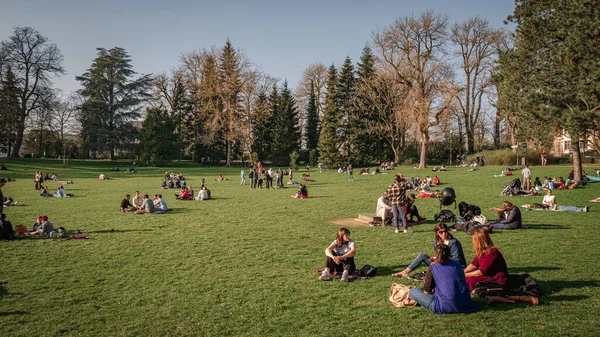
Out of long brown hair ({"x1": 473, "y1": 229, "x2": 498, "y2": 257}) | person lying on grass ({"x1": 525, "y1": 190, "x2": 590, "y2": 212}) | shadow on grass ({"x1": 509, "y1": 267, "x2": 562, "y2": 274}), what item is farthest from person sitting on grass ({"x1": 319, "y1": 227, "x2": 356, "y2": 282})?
person lying on grass ({"x1": 525, "y1": 190, "x2": 590, "y2": 212})

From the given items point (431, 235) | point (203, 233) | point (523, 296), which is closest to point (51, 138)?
point (203, 233)

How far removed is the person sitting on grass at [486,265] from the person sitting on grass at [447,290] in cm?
87

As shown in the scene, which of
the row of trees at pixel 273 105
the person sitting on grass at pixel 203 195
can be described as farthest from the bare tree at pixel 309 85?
the person sitting on grass at pixel 203 195

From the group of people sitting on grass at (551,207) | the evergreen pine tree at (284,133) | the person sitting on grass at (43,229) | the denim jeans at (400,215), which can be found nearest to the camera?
the person sitting on grass at (43,229)

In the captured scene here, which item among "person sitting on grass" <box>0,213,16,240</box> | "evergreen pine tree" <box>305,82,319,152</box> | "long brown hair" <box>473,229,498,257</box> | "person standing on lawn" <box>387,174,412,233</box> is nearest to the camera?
"long brown hair" <box>473,229,498,257</box>

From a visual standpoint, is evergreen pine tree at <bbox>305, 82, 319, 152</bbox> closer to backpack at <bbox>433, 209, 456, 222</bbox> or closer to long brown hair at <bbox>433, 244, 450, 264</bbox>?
backpack at <bbox>433, 209, 456, 222</bbox>

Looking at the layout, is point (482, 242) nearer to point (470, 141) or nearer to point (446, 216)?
point (446, 216)

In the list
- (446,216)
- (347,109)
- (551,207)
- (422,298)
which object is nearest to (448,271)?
(422,298)

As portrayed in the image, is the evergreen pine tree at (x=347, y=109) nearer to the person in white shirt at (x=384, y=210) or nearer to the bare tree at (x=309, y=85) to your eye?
the bare tree at (x=309, y=85)

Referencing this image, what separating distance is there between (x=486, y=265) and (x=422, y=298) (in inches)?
57.3

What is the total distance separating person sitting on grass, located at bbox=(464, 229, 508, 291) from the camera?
7.11m

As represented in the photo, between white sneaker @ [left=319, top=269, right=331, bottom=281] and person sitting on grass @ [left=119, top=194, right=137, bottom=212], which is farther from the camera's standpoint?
person sitting on grass @ [left=119, top=194, right=137, bottom=212]

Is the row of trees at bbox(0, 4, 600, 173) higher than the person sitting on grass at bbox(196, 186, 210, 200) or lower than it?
higher

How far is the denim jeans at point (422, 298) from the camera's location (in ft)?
21.2
